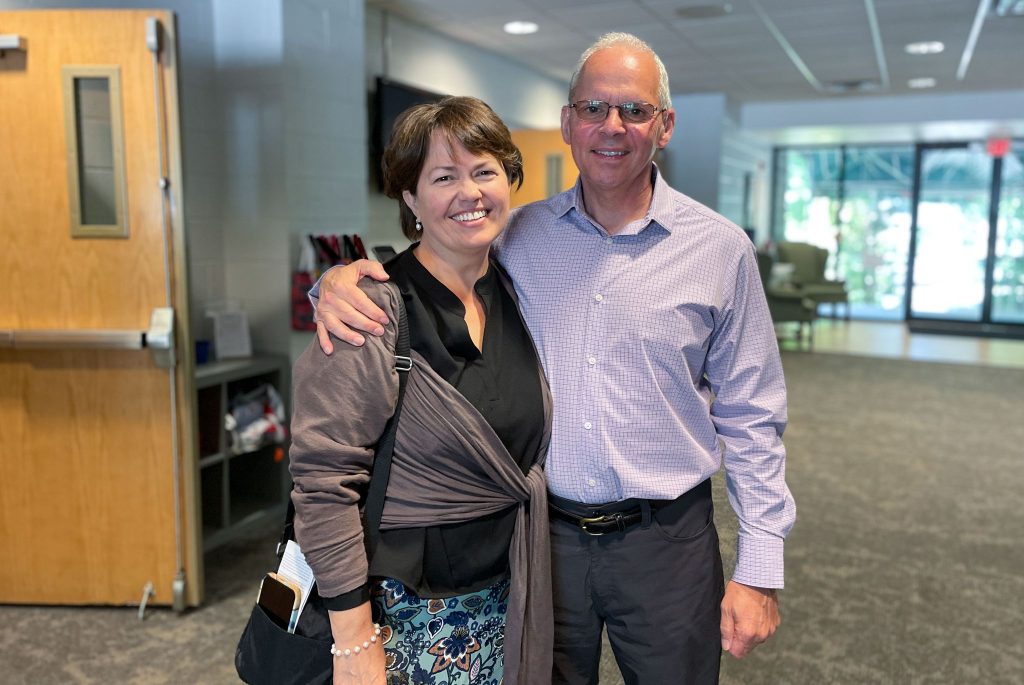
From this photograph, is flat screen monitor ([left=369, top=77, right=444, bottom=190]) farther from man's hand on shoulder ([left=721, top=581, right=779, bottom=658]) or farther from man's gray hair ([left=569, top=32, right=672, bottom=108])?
man's hand on shoulder ([left=721, top=581, right=779, bottom=658])

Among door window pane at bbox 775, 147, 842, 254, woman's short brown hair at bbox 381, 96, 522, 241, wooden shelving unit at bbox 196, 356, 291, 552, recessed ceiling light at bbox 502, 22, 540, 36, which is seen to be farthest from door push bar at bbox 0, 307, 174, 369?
door window pane at bbox 775, 147, 842, 254

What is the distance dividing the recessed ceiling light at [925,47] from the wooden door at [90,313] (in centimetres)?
563

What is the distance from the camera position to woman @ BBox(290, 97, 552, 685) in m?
1.24

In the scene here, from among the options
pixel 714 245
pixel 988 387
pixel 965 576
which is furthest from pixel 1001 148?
pixel 714 245

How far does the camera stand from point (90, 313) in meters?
2.76

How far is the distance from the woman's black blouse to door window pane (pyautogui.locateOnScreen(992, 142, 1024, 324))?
11.4 meters

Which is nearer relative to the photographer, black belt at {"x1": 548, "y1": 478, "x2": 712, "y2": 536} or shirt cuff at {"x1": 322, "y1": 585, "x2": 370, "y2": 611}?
shirt cuff at {"x1": 322, "y1": 585, "x2": 370, "y2": 611}

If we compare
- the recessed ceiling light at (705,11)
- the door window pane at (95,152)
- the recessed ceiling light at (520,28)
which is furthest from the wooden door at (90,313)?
→ the recessed ceiling light at (705,11)

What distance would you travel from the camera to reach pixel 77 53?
2654mm

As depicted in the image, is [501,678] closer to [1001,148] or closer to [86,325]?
[86,325]

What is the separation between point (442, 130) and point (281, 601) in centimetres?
80

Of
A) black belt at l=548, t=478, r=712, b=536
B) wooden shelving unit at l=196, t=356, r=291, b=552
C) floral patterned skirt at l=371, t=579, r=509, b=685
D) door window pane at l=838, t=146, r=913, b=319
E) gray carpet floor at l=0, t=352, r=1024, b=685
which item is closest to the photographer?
floral patterned skirt at l=371, t=579, r=509, b=685

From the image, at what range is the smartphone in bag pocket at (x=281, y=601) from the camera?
1.33 m

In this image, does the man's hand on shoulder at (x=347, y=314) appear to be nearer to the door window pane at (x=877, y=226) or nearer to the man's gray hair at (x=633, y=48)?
the man's gray hair at (x=633, y=48)
